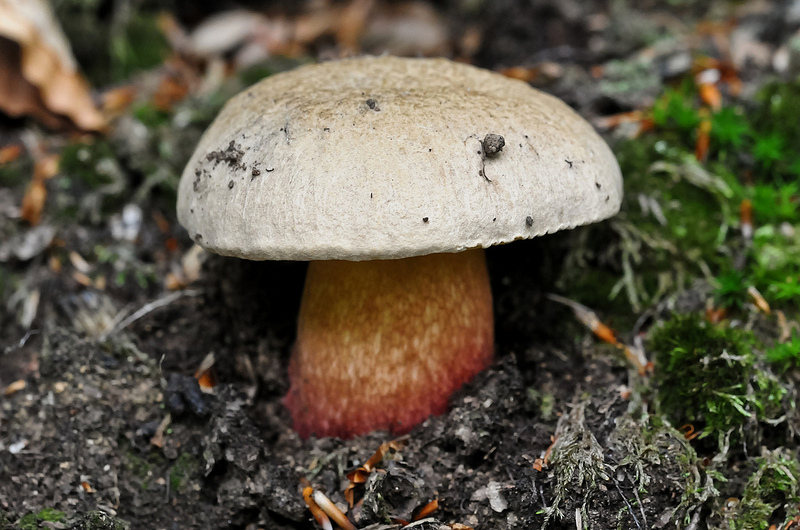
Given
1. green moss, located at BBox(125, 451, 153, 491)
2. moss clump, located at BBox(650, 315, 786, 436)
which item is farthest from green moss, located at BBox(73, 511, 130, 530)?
moss clump, located at BBox(650, 315, 786, 436)

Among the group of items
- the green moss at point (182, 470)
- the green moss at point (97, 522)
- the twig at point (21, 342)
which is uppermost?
the twig at point (21, 342)

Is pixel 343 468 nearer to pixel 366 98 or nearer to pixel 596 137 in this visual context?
pixel 366 98

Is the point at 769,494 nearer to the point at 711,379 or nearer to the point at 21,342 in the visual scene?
the point at 711,379

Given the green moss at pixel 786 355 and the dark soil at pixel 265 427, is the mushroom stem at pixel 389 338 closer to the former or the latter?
the dark soil at pixel 265 427

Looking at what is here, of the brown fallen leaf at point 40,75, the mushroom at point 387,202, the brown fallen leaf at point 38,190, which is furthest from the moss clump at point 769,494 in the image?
the brown fallen leaf at point 40,75

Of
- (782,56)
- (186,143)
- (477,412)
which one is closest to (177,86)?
(186,143)

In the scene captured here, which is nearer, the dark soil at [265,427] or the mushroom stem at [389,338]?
the dark soil at [265,427]

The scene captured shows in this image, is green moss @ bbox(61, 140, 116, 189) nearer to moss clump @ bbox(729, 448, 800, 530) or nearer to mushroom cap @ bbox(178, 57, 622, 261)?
mushroom cap @ bbox(178, 57, 622, 261)
